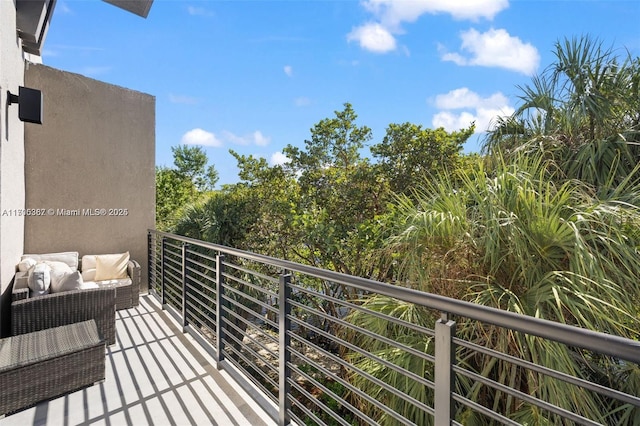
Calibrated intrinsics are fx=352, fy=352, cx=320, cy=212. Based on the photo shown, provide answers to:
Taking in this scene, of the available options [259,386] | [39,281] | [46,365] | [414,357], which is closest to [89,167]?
[39,281]

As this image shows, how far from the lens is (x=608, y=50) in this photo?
4.93 metres

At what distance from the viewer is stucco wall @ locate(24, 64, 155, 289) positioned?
5516 millimetres

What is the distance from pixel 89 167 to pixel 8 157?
2336 mm

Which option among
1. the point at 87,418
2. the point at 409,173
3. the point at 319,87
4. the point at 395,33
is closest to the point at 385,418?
the point at 87,418

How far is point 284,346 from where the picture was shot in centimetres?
225

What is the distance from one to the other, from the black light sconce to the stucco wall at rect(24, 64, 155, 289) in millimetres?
Result: 2205

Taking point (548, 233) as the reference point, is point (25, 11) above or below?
above

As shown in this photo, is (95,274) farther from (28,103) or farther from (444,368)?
(444,368)

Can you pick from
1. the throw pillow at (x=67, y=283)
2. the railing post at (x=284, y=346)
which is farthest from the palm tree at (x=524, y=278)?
the throw pillow at (x=67, y=283)

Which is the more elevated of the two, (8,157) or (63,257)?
(8,157)

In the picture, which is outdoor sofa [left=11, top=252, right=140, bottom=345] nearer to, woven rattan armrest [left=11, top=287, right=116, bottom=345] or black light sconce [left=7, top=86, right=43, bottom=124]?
woven rattan armrest [left=11, top=287, right=116, bottom=345]

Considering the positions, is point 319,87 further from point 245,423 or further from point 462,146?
point 245,423

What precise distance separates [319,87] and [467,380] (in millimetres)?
14105

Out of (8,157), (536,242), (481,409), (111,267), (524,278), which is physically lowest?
(111,267)
